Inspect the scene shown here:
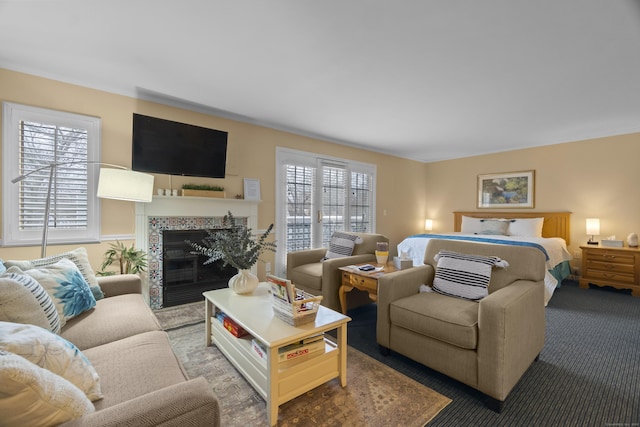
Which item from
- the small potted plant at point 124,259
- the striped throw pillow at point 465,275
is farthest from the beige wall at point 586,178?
the small potted plant at point 124,259

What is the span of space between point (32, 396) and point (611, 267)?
5.89 meters

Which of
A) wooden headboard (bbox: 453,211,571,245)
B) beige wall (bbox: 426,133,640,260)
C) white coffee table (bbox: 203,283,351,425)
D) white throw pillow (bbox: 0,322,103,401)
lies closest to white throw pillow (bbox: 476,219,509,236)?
wooden headboard (bbox: 453,211,571,245)

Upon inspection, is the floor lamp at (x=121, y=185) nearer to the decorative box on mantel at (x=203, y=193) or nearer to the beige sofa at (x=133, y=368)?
the beige sofa at (x=133, y=368)

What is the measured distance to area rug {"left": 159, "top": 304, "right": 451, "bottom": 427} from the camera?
1530 mm

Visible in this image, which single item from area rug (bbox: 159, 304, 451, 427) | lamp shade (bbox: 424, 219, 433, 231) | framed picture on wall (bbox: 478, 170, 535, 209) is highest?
framed picture on wall (bbox: 478, 170, 535, 209)

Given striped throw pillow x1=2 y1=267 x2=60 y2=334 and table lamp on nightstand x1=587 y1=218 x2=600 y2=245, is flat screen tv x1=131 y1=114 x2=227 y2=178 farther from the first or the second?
table lamp on nightstand x1=587 y1=218 x2=600 y2=245

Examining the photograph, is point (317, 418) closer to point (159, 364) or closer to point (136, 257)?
point (159, 364)

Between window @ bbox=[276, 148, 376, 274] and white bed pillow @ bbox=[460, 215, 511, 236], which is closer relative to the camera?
window @ bbox=[276, 148, 376, 274]

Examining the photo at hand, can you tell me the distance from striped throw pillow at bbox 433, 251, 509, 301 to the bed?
1688 millimetres

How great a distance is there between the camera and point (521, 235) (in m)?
4.70

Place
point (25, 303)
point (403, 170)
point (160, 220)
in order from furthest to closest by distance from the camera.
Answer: point (403, 170) < point (160, 220) < point (25, 303)

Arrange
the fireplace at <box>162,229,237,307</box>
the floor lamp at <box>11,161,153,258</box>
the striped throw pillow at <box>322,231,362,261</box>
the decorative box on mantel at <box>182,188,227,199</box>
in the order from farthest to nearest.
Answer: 1. the striped throw pillow at <box>322,231,362,261</box>
2. the decorative box on mantel at <box>182,188,227,199</box>
3. the fireplace at <box>162,229,237,307</box>
4. the floor lamp at <box>11,161,153,258</box>

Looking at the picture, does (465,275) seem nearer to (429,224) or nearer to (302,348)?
(302,348)

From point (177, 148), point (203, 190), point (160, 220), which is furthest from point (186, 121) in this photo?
point (160, 220)
